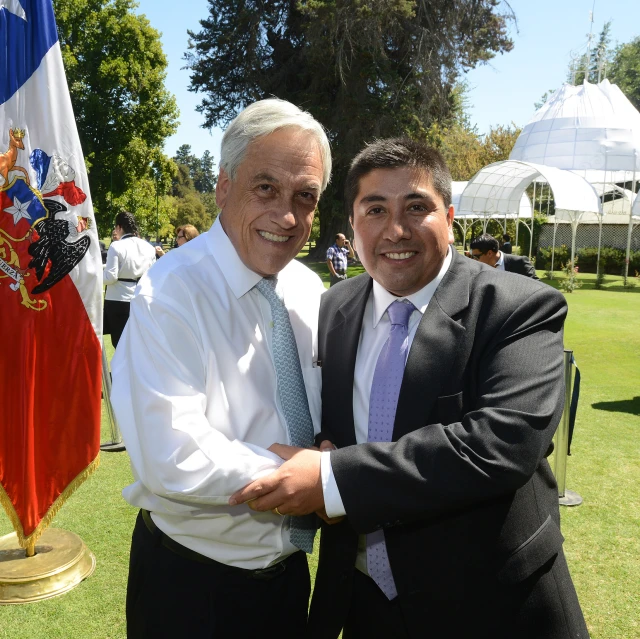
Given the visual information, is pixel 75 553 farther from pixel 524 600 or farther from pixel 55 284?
pixel 524 600

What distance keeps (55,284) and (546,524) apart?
294 cm

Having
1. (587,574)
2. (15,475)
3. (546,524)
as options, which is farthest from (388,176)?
(587,574)

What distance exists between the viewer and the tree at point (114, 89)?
31031 mm

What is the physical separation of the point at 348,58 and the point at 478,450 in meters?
26.6

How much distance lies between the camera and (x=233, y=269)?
2.05 m

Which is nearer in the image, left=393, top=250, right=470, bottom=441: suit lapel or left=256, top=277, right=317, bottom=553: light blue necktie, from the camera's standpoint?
left=393, top=250, right=470, bottom=441: suit lapel

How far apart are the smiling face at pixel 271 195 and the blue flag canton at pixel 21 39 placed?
2.02m

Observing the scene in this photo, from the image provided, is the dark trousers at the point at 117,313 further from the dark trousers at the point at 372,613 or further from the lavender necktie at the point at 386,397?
the lavender necktie at the point at 386,397

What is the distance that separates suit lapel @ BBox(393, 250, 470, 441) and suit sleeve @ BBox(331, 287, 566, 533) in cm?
10

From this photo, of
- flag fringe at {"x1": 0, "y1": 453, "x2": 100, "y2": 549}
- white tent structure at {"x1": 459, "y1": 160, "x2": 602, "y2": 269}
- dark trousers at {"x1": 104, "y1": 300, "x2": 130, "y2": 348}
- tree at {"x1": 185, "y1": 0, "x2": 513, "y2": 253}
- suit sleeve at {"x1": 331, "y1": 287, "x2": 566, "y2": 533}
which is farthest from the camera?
tree at {"x1": 185, "y1": 0, "x2": 513, "y2": 253}

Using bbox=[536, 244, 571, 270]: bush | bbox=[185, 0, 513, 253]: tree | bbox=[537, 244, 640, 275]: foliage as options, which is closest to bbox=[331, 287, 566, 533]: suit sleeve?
bbox=[185, 0, 513, 253]: tree

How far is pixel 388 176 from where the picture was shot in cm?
202

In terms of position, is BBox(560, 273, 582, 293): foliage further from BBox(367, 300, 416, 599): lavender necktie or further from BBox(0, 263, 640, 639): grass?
BBox(367, 300, 416, 599): lavender necktie

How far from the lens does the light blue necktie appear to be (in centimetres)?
201
